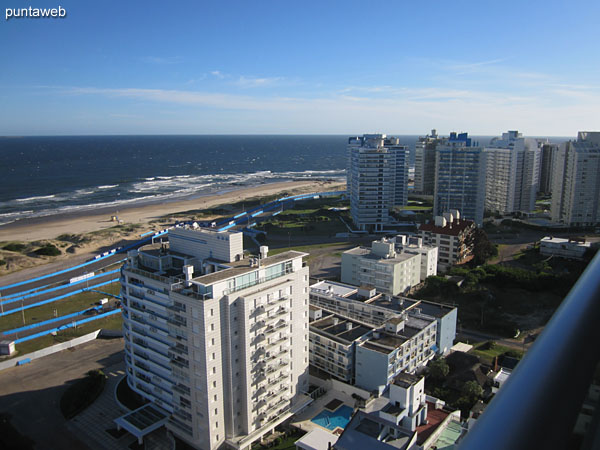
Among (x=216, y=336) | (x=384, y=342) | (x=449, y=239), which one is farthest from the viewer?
(x=449, y=239)

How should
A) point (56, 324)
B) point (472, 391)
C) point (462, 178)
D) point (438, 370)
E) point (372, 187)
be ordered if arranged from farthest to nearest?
1. point (372, 187)
2. point (462, 178)
3. point (56, 324)
4. point (438, 370)
5. point (472, 391)

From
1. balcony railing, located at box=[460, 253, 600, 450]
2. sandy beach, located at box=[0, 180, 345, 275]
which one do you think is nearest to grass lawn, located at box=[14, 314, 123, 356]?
sandy beach, located at box=[0, 180, 345, 275]

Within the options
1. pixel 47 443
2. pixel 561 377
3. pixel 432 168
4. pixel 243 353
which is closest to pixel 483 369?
pixel 243 353

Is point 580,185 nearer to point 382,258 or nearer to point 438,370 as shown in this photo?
point 382,258

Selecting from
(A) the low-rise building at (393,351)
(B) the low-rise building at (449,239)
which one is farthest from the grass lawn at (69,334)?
(B) the low-rise building at (449,239)

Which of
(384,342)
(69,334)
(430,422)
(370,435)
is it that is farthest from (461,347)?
(69,334)

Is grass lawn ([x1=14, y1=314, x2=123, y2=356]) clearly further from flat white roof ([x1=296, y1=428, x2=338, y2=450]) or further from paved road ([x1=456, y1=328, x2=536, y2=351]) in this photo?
paved road ([x1=456, y1=328, x2=536, y2=351])

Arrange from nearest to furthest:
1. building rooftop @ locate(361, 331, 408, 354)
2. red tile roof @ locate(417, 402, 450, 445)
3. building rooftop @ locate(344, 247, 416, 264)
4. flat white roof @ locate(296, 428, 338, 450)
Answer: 1. flat white roof @ locate(296, 428, 338, 450)
2. red tile roof @ locate(417, 402, 450, 445)
3. building rooftop @ locate(361, 331, 408, 354)
4. building rooftop @ locate(344, 247, 416, 264)

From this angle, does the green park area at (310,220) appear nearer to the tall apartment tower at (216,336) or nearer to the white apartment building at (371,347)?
the white apartment building at (371,347)
